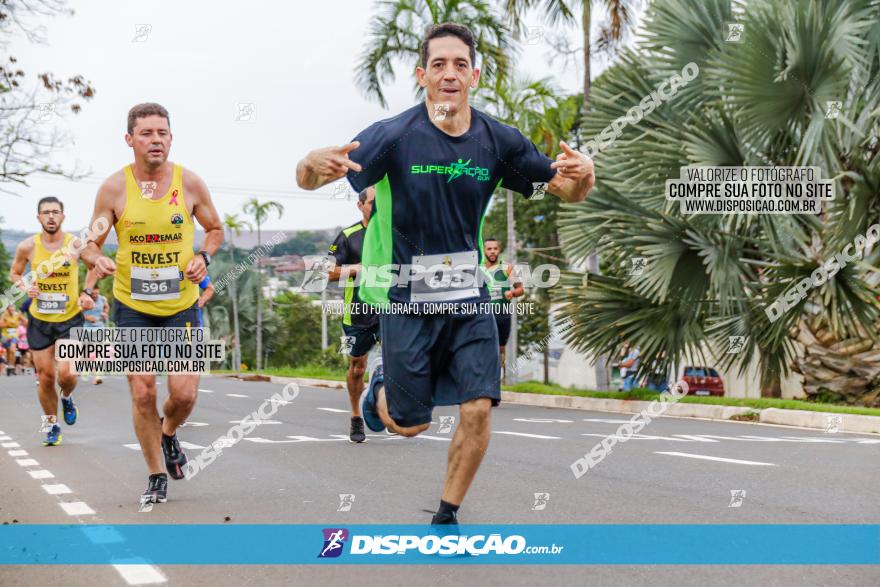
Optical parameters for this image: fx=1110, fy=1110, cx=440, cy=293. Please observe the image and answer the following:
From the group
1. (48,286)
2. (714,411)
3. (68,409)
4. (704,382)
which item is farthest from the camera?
(704,382)

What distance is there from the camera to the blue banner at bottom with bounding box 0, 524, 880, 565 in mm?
4867

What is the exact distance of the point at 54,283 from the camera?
420 inches

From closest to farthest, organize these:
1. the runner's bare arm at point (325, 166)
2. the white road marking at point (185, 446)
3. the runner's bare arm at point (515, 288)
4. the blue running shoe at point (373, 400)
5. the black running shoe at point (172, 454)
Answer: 1. the runner's bare arm at point (325, 166)
2. the blue running shoe at point (373, 400)
3. the black running shoe at point (172, 454)
4. the white road marking at point (185, 446)
5. the runner's bare arm at point (515, 288)

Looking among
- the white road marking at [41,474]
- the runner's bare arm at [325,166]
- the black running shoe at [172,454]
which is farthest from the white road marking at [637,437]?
the runner's bare arm at [325,166]

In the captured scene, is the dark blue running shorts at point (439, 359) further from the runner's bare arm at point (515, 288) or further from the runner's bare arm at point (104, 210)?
the runner's bare arm at point (515, 288)

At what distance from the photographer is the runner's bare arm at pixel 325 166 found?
4.54m

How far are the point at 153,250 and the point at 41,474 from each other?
2797mm

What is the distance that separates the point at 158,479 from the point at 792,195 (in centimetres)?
975

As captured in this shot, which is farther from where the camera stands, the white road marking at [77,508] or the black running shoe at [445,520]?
the white road marking at [77,508]

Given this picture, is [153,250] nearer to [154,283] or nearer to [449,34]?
[154,283]

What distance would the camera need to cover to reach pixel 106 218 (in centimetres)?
647

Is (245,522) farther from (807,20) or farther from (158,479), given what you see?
(807,20)

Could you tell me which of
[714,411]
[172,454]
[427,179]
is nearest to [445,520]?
[427,179]

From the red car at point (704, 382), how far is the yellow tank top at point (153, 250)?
999 inches
